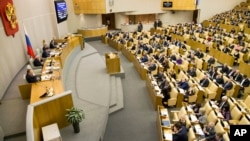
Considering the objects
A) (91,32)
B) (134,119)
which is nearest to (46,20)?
(91,32)

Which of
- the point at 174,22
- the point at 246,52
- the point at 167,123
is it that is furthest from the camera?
the point at 174,22

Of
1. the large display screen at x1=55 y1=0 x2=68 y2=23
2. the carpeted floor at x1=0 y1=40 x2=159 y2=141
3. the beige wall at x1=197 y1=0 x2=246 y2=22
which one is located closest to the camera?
the carpeted floor at x1=0 y1=40 x2=159 y2=141

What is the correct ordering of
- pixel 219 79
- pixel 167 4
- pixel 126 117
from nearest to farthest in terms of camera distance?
pixel 126 117
pixel 219 79
pixel 167 4

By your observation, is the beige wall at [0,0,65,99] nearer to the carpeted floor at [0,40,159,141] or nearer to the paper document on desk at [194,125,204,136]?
the carpeted floor at [0,40,159,141]

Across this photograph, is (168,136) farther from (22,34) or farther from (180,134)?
(22,34)

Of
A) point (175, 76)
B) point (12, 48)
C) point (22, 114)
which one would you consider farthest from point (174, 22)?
point (22, 114)

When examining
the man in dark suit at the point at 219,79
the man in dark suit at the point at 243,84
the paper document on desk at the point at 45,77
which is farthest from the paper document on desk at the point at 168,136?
the man in dark suit at the point at 243,84

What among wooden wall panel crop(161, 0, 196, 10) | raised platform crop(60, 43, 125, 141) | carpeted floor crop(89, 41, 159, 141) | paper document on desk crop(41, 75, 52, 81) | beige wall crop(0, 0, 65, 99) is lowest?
carpeted floor crop(89, 41, 159, 141)

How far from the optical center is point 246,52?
9.59 m

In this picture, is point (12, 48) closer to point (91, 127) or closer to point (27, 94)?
point (27, 94)

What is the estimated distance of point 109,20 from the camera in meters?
20.4

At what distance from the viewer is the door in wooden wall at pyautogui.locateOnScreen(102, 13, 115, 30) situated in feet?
66.1

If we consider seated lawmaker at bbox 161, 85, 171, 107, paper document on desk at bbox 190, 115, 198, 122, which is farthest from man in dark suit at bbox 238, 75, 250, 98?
paper document on desk at bbox 190, 115, 198, 122

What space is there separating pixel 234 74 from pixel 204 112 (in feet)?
9.79
